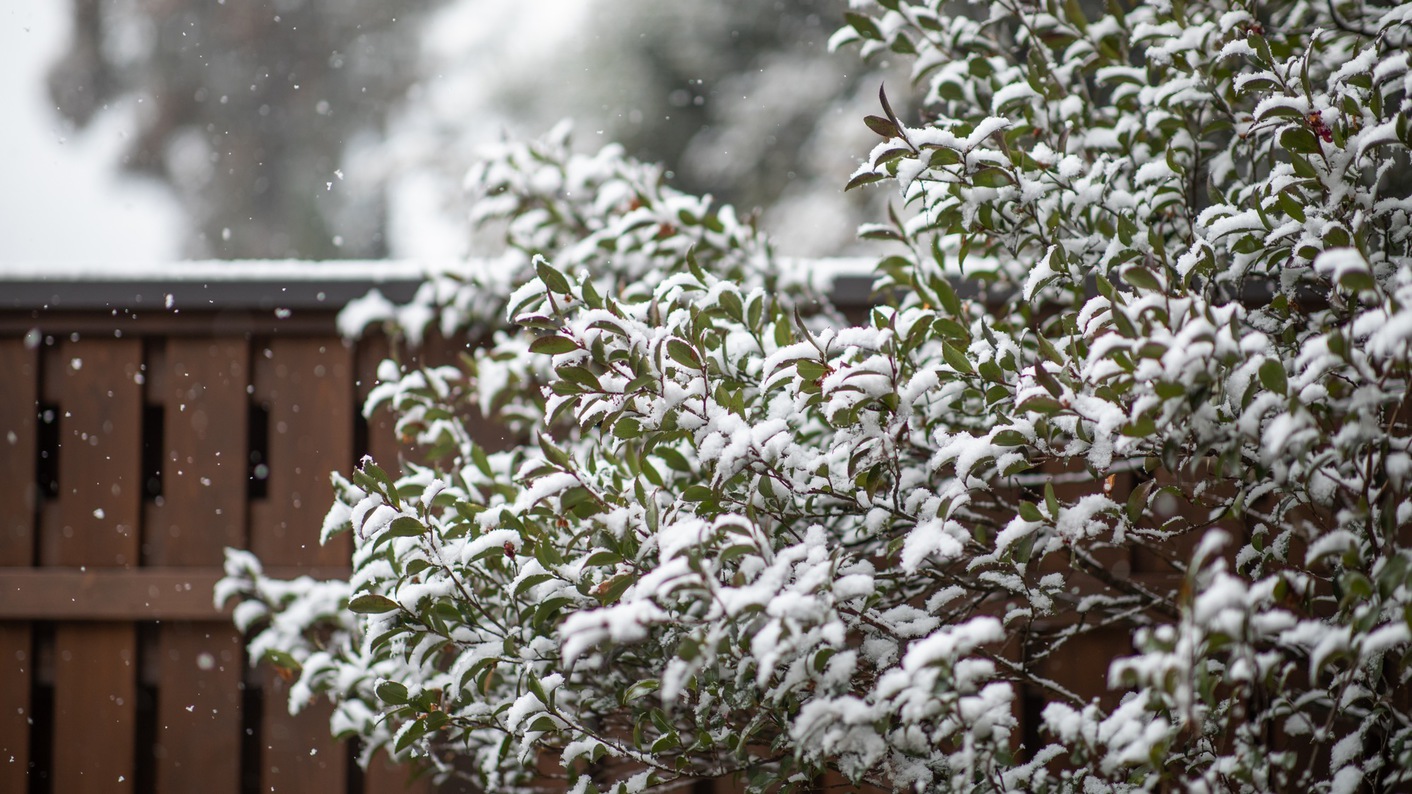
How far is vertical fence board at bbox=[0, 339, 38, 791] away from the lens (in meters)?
2.35

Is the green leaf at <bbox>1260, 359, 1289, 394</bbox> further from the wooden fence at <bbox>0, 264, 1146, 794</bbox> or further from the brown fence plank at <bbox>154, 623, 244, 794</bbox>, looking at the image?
the brown fence plank at <bbox>154, 623, 244, 794</bbox>

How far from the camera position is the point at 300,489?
7.84 feet

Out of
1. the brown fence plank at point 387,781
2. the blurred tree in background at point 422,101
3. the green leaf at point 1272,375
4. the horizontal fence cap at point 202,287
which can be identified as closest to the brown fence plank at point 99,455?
the horizontal fence cap at point 202,287

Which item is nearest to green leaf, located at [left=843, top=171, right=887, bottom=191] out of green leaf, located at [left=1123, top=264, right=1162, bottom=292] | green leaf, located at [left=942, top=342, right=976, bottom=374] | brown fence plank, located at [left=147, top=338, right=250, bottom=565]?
green leaf, located at [left=942, top=342, right=976, bottom=374]

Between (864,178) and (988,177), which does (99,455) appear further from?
(988,177)

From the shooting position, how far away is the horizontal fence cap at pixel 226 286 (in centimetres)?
236

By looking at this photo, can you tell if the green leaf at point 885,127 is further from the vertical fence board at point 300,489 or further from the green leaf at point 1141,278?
the vertical fence board at point 300,489

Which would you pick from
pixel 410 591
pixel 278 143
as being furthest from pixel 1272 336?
pixel 278 143

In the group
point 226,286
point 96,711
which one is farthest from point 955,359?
point 96,711

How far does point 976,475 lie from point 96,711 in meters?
2.15

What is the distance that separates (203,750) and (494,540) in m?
1.45

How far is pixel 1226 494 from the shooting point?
2.18 meters

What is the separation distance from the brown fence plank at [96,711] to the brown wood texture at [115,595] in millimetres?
56

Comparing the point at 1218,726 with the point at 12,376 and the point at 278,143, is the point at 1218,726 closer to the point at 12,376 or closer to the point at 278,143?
the point at 12,376
